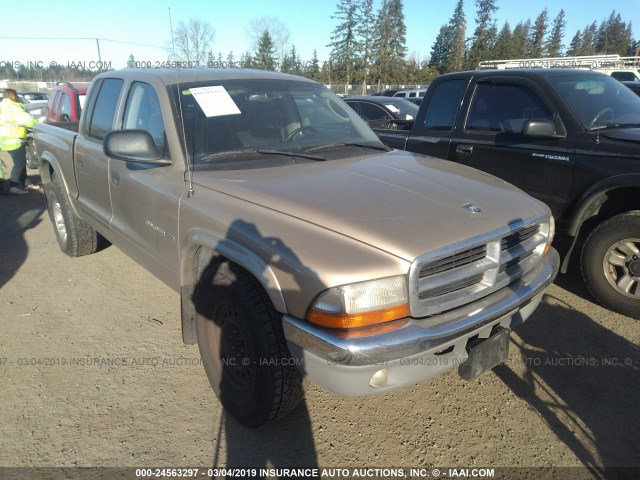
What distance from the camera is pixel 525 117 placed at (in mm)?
4340

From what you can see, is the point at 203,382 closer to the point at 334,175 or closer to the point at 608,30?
the point at 334,175

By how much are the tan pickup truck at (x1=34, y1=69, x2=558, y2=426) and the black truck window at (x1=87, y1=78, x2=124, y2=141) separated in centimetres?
21

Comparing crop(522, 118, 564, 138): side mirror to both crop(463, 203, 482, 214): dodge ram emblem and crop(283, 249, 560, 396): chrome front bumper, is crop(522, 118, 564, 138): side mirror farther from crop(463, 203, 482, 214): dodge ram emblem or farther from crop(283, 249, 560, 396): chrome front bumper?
crop(283, 249, 560, 396): chrome front bumper

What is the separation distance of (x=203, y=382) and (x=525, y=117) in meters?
3.71

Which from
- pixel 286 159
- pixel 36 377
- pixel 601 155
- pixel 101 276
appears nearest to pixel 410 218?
pixel 286 159

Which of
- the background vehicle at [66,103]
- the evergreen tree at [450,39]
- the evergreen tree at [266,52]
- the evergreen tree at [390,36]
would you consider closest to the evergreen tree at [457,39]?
the evergreen tree at [450,39]

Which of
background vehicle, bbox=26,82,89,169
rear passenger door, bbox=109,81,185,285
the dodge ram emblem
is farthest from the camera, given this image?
background vehicle, bbox=26,82,89,169

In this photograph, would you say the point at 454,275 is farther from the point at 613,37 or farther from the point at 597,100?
the point at 613,37

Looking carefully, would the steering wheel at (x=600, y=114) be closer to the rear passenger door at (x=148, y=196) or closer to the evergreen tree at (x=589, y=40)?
the rear passenger door at (x=148, y=196)

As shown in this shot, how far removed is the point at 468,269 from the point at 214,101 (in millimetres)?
1962

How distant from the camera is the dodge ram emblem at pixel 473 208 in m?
2.38

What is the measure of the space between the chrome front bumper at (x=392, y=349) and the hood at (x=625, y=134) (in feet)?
7.61

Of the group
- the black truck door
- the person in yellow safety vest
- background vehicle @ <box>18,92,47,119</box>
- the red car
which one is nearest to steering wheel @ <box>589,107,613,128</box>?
the black truck door

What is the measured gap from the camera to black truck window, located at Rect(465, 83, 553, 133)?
4.28 metres
